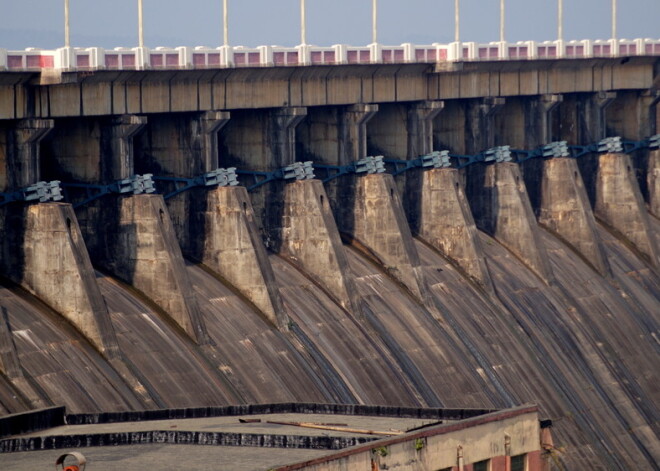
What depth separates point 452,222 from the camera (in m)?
89.4

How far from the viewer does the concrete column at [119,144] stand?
2751 inches

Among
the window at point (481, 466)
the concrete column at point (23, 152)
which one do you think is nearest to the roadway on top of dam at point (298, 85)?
the concrete column at point (23, 152)

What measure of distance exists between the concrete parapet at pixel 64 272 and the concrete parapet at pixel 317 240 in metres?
15.8

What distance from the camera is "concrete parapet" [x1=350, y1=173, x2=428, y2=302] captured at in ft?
275

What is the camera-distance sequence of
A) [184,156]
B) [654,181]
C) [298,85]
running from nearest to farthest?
1. [184,156]
2. [298,85]
3. [654,181]

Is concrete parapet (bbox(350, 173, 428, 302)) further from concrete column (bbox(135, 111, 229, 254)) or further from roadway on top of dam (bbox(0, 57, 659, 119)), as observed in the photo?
concrete column (bbox(135, 111, 229, 254))

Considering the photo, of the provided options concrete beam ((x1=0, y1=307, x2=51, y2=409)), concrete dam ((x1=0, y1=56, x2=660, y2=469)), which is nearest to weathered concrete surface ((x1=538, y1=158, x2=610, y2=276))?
concrete dam ((x1=0, y1=56, x2=660, y2=469))

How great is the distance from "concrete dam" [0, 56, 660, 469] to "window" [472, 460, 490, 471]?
16176mm

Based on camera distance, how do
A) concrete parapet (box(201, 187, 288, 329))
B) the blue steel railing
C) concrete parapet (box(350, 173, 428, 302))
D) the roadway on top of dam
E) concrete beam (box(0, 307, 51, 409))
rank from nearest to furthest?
concrete beam (box(0, 307, 51, 409))
the blue steel railing
the roadway on top of dam
concrete parapet (box(201, 187, 288, 329))
concrete parapet (box(350, 173, 428, 302))

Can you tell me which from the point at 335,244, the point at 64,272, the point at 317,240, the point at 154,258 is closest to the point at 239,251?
the point at 154,258

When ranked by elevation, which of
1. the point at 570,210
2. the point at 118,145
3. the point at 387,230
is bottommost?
the point at 387,230

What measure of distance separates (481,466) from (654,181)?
65123mm

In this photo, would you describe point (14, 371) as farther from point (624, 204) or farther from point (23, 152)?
point (624, 204)

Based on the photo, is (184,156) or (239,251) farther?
(184,156)
